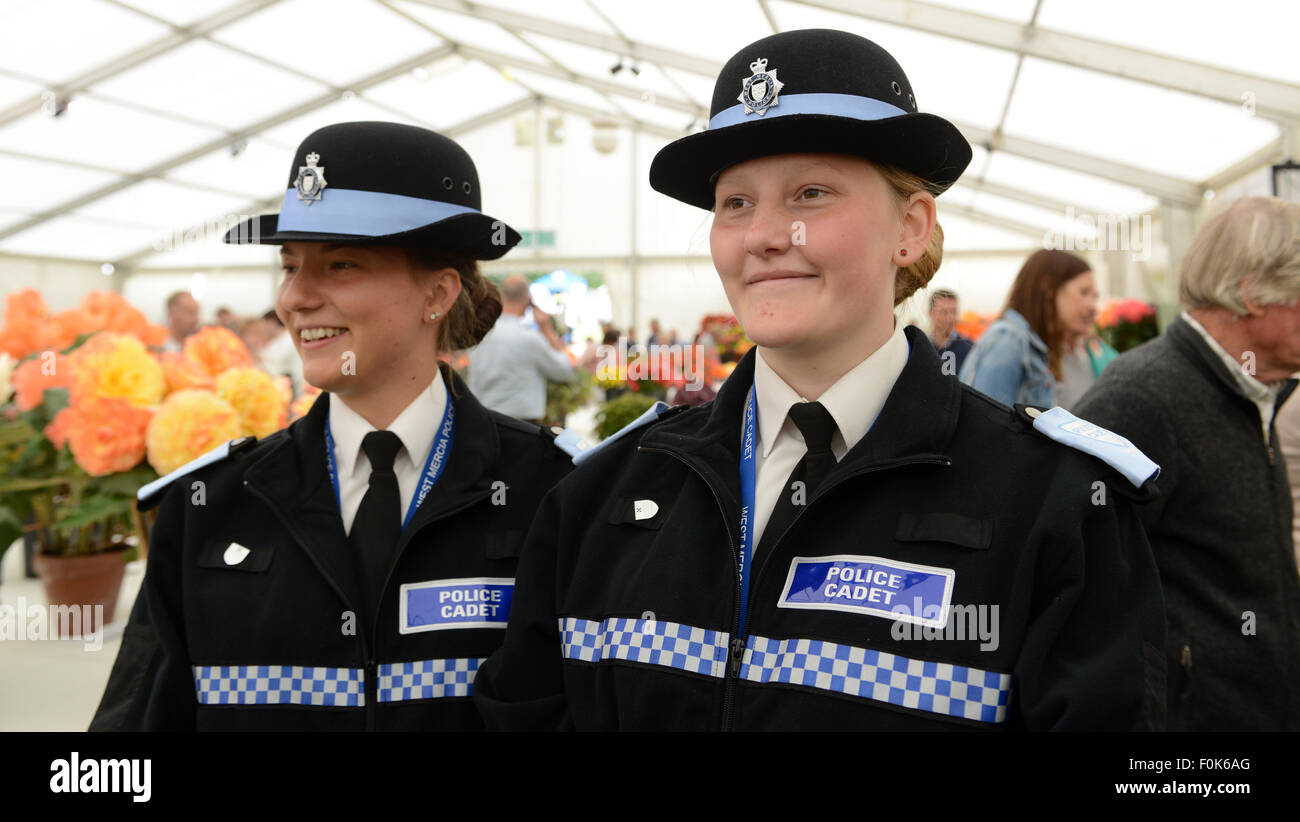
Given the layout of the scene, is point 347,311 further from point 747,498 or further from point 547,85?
point 547,85

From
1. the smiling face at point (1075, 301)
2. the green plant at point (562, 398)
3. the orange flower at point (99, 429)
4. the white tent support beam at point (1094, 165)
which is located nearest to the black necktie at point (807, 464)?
the orange flower at point (99, 429)

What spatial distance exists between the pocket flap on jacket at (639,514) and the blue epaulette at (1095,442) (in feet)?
1.50

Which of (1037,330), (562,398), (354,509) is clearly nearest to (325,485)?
(354,509)

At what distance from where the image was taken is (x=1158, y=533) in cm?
179

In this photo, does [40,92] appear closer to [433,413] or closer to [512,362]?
[512,362]

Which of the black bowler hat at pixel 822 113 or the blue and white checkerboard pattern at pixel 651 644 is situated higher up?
the black bowler hat at pixel 822 113

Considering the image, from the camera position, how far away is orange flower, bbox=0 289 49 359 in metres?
2.24

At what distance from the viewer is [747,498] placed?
46.8 inches

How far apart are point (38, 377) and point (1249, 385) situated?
250 cm

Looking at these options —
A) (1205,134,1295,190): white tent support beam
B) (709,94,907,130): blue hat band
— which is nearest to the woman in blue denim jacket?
(709,94,907,130): blue hat band

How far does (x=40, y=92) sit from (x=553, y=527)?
12836 mm

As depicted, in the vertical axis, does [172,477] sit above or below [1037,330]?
below

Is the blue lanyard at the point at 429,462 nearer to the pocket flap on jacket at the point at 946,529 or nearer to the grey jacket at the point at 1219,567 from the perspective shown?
the pocket flap on jacket at the point at 946,529

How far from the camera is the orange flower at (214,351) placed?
2.25m
